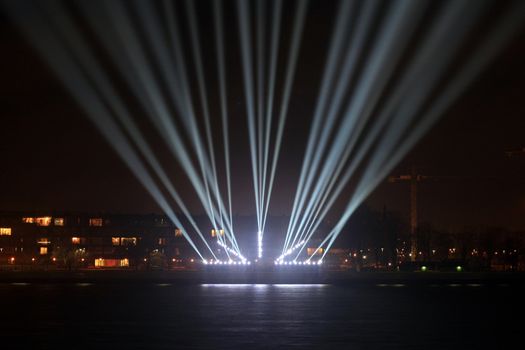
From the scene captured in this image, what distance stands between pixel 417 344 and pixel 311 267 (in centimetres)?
3618

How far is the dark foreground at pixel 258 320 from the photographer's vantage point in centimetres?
1739

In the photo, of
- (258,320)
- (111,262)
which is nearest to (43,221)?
(111,262)

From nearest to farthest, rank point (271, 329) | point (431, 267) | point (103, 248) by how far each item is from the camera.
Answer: point (271, 329) < point (431, 267) < point (103, 248)

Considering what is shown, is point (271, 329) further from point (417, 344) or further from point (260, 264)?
point (260, 264)

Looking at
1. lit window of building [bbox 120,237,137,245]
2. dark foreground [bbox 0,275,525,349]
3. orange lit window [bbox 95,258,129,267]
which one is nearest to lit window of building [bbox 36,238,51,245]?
orange lit window [bbox 95,258,129,267]

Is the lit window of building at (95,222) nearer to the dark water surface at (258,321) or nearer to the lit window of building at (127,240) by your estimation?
the lit window of building at (127,240)

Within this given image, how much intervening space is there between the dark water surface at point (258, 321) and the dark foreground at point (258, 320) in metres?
0.03

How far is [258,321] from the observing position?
2153 centimetres

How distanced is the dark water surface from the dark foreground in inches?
1.0

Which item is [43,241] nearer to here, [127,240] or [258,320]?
[127,240]

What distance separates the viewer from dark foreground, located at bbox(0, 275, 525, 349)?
57.1 ft

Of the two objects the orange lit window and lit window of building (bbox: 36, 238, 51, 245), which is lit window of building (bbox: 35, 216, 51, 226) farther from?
the orange lit window

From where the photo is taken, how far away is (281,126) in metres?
39.2

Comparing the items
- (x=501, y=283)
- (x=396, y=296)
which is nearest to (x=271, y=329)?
(x=396, y=296)
